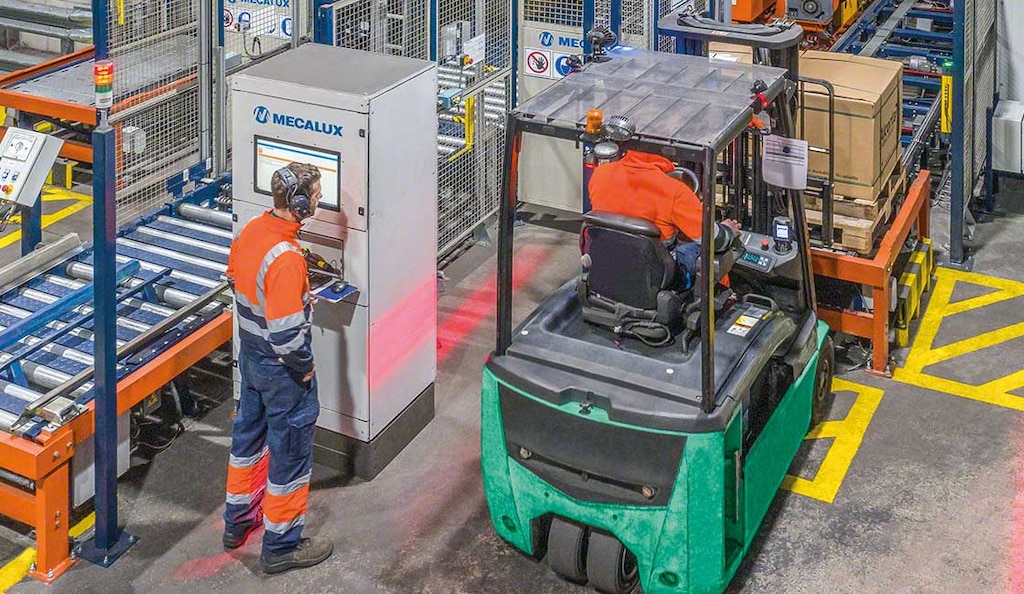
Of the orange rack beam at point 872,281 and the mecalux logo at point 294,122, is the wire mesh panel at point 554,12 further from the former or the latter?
the mecalux logo at point 294,122

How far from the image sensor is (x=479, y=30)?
30.8 ft

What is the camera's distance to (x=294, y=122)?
6.50 m

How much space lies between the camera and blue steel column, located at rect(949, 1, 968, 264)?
9.26 meters

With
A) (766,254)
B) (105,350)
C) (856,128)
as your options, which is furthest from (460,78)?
(105,350)

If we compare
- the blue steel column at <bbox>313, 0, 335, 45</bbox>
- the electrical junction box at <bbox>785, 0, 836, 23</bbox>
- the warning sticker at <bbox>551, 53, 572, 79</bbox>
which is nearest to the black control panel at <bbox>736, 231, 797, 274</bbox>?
the blue steel column at <bbox>313, 0, 335, 45</bbox>

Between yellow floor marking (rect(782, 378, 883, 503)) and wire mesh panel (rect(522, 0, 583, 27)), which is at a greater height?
wire mesh panel (rect(522, 0, 583, 27))

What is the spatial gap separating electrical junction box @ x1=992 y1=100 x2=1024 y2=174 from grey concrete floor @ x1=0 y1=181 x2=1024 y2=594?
3.06 m

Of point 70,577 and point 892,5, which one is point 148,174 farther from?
point 892,5

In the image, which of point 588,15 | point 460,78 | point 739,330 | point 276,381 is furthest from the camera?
point 588,15

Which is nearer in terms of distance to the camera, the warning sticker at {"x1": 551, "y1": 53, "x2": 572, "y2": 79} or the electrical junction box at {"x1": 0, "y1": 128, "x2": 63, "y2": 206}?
the electrical junction box at {"x1": 0, "y1": 128, "x2": 63, "y2": 206}

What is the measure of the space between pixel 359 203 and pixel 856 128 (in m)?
3.17

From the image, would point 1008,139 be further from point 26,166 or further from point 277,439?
point 26,166

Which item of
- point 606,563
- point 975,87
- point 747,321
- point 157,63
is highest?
point 157,63

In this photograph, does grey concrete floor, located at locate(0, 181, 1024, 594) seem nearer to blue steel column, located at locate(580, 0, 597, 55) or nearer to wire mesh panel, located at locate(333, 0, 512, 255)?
wire mesh panel, located at locate(333, 0, 512, 255)
